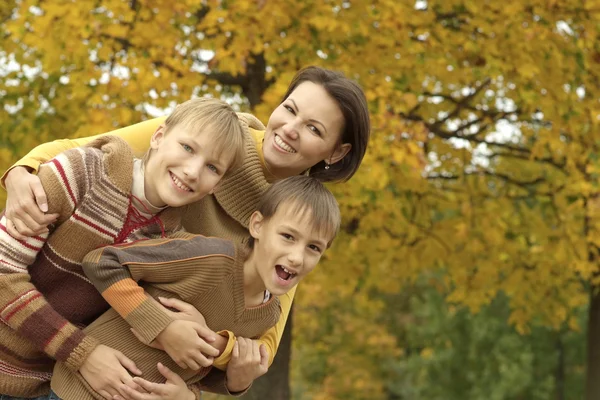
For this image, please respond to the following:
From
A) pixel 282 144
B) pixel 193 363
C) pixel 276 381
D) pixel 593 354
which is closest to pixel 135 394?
pixel 193 363

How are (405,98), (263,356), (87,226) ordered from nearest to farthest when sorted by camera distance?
(87,226)
(263,356)
(405,98)

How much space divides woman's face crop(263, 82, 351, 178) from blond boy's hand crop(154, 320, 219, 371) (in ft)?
2.90

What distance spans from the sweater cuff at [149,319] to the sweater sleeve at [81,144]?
0.59 meters

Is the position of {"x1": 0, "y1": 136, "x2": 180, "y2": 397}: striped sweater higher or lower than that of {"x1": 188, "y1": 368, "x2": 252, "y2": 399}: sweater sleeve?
higher

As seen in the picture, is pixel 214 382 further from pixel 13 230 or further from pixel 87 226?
pixel 13 230

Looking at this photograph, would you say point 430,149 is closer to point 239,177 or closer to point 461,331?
point 239,177

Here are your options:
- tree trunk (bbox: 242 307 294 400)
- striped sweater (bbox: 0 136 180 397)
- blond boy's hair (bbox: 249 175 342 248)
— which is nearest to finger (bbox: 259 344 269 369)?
blond boy's hair (bbox: 249 175 342 248)

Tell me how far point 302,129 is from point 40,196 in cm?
113

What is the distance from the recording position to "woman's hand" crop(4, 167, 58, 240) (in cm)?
265

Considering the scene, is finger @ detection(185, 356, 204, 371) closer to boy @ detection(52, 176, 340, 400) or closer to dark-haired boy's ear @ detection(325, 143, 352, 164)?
boy @ detection(52, 176, 340, 400)

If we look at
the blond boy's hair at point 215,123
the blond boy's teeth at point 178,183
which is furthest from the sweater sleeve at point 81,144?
the blond boy's teeth at point 178,183

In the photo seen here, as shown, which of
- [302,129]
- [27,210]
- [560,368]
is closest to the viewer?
[27,210]

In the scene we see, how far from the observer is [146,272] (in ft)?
8.98

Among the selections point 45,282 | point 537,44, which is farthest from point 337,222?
point 537,44
